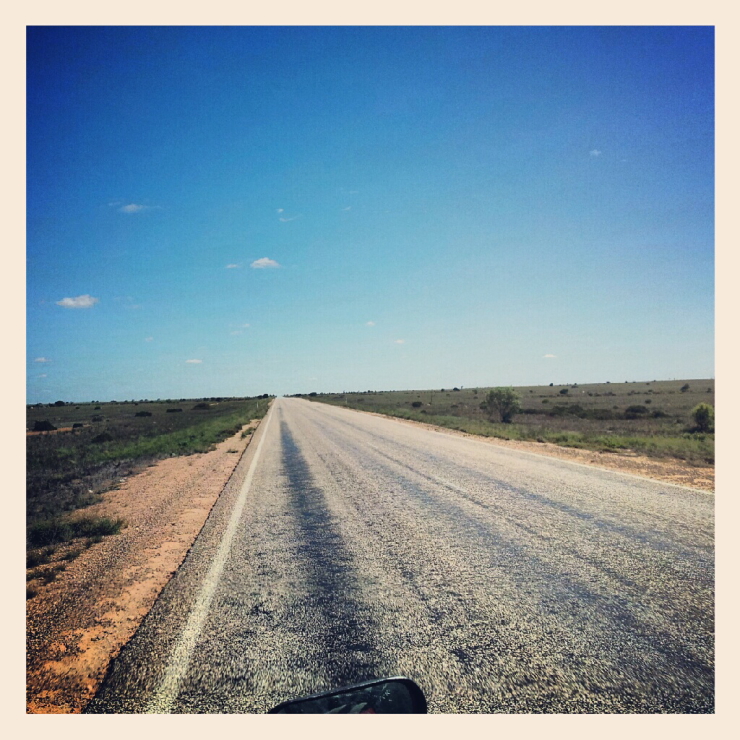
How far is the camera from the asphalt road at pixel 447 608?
8.68ft

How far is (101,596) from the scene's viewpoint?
4.23m

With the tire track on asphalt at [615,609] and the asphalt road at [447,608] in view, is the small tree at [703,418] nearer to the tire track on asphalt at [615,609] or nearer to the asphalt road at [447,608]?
the asphalt road at [447,608]

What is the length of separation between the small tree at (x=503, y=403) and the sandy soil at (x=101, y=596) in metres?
28.9

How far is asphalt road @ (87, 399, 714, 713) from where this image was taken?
265 centimetres

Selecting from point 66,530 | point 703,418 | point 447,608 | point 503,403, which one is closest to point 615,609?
point 447,608

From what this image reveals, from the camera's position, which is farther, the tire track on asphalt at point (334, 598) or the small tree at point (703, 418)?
the small tree at point (703, 418)

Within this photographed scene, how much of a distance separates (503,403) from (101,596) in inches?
1286

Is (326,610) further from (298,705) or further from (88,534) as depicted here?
(88,534)

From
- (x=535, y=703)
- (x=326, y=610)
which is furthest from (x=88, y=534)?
(x=535, y=703)

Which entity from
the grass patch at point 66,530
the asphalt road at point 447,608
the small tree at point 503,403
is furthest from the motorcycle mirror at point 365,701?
the small tree at point 503,403

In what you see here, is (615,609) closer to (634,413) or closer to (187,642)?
(187,642)

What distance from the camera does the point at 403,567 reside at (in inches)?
176

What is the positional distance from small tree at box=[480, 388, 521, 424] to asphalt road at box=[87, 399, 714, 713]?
1055 inches

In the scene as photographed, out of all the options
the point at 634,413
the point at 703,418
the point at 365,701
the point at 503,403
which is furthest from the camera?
the point at 634,413
